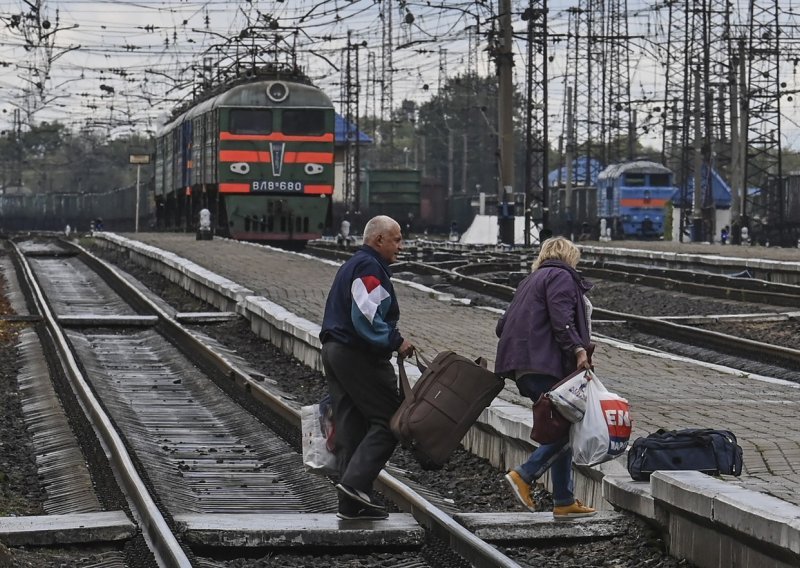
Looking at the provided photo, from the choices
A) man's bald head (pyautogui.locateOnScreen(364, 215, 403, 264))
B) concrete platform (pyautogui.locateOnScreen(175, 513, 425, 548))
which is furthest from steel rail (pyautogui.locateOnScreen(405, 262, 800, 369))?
man's bald head (pyautogui.locateOnScreen(364, 215, 403, 264))

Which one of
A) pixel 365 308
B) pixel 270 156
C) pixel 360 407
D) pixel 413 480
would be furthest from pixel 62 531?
pixel 270 156

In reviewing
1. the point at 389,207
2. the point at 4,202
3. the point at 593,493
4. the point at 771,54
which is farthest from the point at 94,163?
the point at 593,493

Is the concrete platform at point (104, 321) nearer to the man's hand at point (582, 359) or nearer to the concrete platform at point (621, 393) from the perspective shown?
the concrete platform at point (621, 393)

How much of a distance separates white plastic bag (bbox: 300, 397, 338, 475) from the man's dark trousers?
0.26 feet

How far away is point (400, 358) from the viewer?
743 cm

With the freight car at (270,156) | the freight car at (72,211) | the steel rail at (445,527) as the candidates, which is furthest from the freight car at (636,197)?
the steel rail at (445,527)

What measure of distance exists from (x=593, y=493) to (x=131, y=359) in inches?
357

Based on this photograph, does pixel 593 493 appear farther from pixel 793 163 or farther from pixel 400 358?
pixel 793 163

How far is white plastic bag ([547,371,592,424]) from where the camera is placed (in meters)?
7.39

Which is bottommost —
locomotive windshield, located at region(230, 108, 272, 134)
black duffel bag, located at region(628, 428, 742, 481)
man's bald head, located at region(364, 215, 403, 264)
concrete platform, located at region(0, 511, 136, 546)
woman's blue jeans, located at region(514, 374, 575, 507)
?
concrete platform, located at region(0, 511, 136, 546)

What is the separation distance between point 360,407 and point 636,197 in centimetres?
5447

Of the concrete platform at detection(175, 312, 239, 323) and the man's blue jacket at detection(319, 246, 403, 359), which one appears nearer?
the man's blue jacket at detection(319, 246, 403, 359)

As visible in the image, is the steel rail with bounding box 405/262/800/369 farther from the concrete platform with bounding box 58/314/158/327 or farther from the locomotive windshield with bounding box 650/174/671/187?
the locomotive windshield with bounding box 650/174/671/187

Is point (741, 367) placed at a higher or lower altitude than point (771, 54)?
lower
